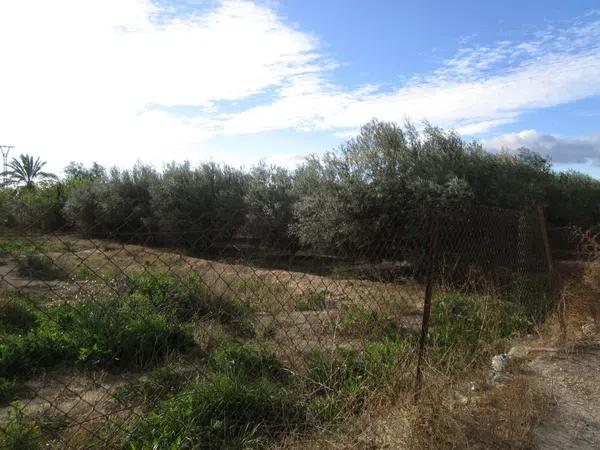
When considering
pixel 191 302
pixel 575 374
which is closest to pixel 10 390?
pixel 191 302

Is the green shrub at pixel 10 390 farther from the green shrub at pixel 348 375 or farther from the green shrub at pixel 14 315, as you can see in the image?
the green shrub at pixel 348 375

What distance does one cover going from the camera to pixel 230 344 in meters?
4.88

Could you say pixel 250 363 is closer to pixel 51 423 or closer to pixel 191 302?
pixel 51 423

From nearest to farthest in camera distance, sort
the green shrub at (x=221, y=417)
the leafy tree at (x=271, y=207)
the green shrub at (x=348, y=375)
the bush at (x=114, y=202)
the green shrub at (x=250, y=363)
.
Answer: the green shrub at (x=221, y=417) → the green shrub at (x=348, y=375) → the green shrub at (x=250, y=363) → the leafy tree at (x=271, y=207) → the bush at (x=114, y=202)

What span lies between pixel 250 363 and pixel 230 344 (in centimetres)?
73

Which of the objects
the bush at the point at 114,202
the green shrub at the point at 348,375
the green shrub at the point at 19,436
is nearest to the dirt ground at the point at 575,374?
the green shrub at the point at 348,375

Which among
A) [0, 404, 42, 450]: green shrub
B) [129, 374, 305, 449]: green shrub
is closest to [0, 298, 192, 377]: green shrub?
[129, 374, 305, 449]: green shrub

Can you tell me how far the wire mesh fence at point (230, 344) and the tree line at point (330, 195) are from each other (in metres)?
1.04

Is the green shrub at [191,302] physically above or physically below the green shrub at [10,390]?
above

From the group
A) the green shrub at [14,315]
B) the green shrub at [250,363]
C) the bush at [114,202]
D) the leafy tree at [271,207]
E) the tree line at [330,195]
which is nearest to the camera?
the green shrub at [250,363]

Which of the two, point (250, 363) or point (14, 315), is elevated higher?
point (250, 363)

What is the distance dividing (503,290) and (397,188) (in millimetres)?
3986

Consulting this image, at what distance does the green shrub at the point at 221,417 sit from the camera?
121 inches

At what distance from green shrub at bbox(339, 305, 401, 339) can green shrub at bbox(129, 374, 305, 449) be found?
158 cm
